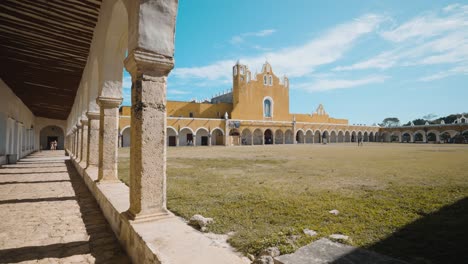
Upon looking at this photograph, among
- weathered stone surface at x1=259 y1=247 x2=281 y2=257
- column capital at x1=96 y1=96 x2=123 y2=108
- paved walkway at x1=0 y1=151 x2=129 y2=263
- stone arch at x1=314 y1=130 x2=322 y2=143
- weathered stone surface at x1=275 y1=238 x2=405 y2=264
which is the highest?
column capital at x1=96 y1=96 x2=123 y2=108

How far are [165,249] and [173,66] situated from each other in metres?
1.83

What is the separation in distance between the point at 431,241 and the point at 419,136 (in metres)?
56.8

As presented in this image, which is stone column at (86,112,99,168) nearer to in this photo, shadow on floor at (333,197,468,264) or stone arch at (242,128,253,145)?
shadow on floor at (333,197,468,264)

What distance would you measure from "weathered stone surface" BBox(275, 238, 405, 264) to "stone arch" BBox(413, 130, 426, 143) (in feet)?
177

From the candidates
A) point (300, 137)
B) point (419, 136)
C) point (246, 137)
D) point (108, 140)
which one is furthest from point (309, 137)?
point (108, 140)

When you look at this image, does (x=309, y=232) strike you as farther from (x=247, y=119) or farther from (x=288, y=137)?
(x=288, y=137)

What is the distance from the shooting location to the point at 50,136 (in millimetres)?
30016

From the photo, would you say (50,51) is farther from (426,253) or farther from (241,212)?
(426,253)

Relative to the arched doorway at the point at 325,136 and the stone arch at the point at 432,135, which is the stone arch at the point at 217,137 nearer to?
the arched doorway at the point at 325,136

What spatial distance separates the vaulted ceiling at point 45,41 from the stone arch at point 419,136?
2064 inches

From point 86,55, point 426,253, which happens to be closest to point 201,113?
point 86,55

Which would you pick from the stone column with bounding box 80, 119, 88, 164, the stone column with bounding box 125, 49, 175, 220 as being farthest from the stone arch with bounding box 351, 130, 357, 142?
the stone column with bounding box 125, 49, 175, 220

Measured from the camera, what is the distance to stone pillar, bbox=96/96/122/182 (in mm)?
4938

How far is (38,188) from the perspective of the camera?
6.15 meters
